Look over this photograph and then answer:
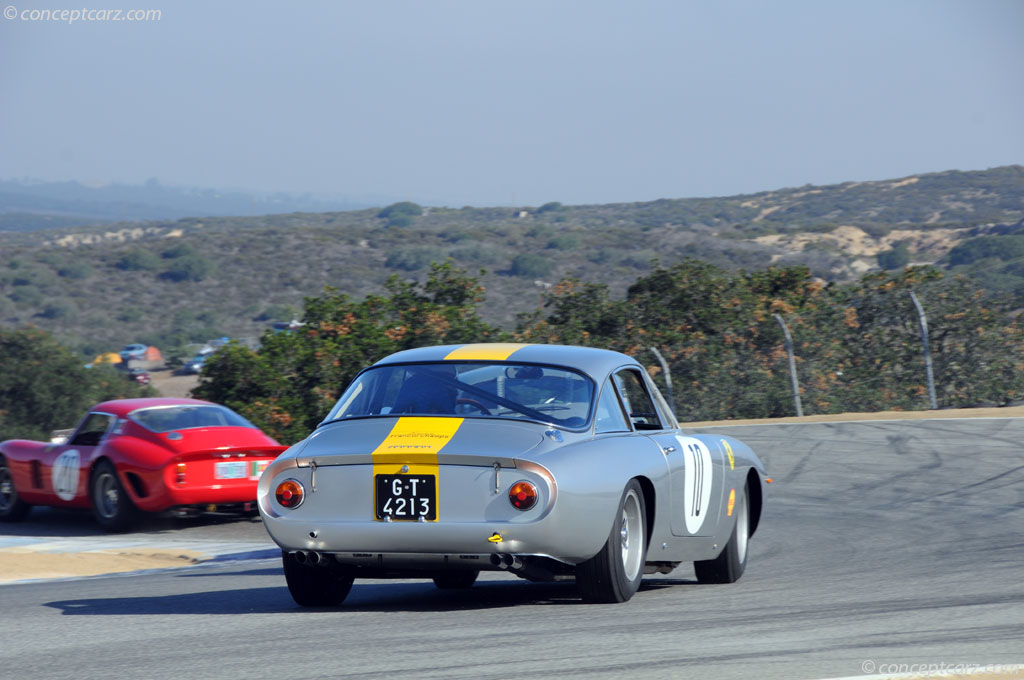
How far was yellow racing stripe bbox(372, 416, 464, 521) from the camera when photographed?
6.22 m

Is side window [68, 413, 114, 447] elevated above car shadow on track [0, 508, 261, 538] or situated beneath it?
elevated above

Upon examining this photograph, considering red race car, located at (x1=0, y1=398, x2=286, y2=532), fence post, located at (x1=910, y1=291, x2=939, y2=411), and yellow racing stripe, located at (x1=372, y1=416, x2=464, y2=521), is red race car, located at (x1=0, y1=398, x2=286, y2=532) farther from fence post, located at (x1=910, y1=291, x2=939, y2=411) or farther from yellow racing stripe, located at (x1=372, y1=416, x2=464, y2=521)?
fence post, located at (x1=910, y1=291, x2=939, y2=411)

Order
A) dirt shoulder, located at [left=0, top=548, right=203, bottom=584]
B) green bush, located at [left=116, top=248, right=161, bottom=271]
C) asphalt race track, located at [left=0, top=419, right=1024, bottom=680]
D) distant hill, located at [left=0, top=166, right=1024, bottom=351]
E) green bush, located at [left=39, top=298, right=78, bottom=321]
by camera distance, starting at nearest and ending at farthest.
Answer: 1. asphalt race track, located at [left=0, top=419, right=1024, bottom=680]
2. dirt shoulder, located at [left=0, top=548, right=203, bottom=584]
3. green bush, located at [left=39, top=298, right=78, bottom=321]
4. distant hill, located at [left=0, top=166, right=1024, bottom=351]
5. green bush, located at [left=116, top=248, right=161, bottom=271]

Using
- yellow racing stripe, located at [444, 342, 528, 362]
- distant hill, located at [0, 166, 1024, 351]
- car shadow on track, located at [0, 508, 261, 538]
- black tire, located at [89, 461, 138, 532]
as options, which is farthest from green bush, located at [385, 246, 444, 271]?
yellow racing stripe, located at [444, 342, 528, 362]

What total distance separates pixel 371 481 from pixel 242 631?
0.92m

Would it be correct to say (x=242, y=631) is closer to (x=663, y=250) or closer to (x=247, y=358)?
(x=247, y=358)

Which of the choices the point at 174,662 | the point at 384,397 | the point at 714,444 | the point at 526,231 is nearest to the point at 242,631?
the point at 174,662

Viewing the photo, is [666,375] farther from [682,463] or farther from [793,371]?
[682,463]

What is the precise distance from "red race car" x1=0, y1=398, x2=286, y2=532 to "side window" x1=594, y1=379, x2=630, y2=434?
260 inches

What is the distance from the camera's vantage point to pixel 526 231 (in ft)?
316

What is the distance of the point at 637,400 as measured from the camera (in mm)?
7773

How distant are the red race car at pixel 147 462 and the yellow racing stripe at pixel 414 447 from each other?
689cm

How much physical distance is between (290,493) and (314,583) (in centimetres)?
67

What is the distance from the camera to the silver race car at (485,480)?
6.18m
